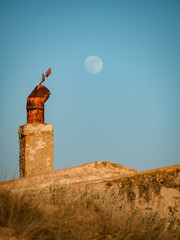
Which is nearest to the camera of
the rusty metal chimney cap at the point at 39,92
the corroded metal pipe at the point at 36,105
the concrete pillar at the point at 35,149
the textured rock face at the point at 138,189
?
the textured rock face at the point at 138,189

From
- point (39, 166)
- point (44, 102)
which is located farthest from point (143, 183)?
point (44, 102)

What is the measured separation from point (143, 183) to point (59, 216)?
1.72m

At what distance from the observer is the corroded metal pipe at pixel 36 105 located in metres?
6.50

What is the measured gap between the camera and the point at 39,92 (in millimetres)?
6691

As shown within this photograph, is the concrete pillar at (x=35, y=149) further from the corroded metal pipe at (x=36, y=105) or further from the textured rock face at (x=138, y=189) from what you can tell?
the textured rock face at (x=138, y=189)

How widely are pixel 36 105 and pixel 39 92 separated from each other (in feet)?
1.30

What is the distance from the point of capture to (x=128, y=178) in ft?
12.0

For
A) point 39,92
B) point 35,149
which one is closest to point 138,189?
point 35,149

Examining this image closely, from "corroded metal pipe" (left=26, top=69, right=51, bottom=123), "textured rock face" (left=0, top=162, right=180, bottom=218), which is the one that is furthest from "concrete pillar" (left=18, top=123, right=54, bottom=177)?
"textured rock face" (left=0, top=162, right=180, bottom=218)

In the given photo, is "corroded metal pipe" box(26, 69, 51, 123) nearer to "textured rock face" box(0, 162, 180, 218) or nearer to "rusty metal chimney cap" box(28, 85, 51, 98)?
"rusty metal chimney cap" box(28, 85, 51, 98)

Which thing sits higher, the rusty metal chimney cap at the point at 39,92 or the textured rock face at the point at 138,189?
the rusty metal chimney cap at the point at 39,92

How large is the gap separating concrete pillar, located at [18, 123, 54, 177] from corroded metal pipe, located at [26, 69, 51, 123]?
1.27 ft

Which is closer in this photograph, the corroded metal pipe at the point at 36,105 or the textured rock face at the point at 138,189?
the textured rock face at the point at 138,189

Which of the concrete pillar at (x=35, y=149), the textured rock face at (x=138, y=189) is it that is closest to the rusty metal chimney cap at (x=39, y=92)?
the concrete pillar at (x=35, y=149)
